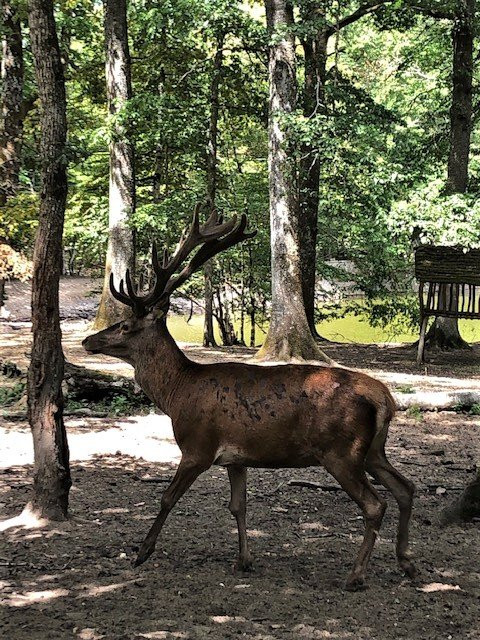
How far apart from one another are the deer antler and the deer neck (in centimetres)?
20

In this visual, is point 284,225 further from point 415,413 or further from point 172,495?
point 172,495

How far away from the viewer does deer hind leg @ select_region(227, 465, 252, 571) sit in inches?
179

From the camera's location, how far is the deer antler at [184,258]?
5.17 meters

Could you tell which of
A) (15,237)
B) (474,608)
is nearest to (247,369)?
(474,608)

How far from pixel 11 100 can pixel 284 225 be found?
→ 257 inches

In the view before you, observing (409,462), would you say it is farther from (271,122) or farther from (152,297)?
(271,122)

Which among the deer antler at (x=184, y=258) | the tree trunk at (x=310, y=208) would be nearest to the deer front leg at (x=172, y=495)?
the deer antler at (x=184, y=258)

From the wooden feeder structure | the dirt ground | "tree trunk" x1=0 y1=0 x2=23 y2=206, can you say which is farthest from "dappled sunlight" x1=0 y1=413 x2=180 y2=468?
the wooden feeder structure

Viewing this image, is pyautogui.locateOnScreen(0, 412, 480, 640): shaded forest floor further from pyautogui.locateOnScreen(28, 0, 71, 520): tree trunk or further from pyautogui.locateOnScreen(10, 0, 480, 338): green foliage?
pyautogui.locateOnScreen(10, 0, 480, 338): green foliage

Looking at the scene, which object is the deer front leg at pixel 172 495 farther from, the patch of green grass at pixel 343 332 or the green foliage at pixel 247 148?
the patch of green grass at pixel 343 332

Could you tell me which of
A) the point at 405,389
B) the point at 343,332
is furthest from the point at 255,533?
the point at 343,332

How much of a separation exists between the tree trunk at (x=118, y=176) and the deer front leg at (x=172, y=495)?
10.9m

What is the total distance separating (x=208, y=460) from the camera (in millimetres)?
4551

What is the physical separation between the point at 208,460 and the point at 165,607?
910 mm
